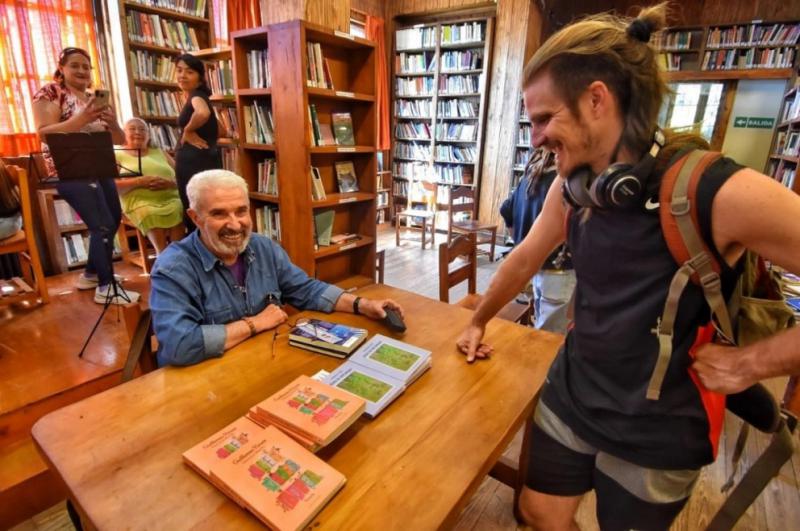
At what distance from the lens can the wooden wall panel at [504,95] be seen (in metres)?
5.38

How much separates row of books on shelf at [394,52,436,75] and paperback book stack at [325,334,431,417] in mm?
5897

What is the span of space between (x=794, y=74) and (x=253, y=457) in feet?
21.7

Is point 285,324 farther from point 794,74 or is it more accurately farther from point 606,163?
point 794,74

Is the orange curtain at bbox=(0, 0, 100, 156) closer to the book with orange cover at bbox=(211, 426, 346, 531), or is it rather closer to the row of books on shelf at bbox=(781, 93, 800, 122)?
the book with orange cover at bbox=(211, 426, 346, 531)

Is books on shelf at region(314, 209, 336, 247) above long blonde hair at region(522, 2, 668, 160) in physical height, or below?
below

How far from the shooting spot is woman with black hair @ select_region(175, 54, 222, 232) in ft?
9.20

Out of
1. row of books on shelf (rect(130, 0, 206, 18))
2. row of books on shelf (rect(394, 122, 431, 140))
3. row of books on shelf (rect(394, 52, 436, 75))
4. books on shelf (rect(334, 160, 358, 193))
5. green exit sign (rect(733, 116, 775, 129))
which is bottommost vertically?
books on shelf (rect(334, 160, 358, 193))

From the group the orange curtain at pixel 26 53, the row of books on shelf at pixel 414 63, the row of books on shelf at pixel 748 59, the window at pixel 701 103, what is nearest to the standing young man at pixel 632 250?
the orange curtain at pixel 26 53

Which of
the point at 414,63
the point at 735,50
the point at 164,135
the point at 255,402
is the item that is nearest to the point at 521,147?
the point at 414,63

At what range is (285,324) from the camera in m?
1.41

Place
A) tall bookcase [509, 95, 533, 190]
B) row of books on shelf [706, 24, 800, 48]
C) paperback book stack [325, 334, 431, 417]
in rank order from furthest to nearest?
tall bookcase [509, 95, 533, 190]
row of books on shelf [706, 24, 800, 48]
paperback book stack [325, 334, 431, 417]

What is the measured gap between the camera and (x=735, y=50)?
196 inches

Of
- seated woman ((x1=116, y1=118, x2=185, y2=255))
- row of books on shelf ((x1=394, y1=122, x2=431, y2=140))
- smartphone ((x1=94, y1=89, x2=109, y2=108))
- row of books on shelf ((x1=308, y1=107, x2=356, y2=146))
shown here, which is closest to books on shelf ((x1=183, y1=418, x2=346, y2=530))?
row of books on shelf ((x1=308, y1=107, x2=356, y2=146))

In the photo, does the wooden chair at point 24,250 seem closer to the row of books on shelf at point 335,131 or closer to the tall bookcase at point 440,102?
the row of books on shelf at point 335,131
